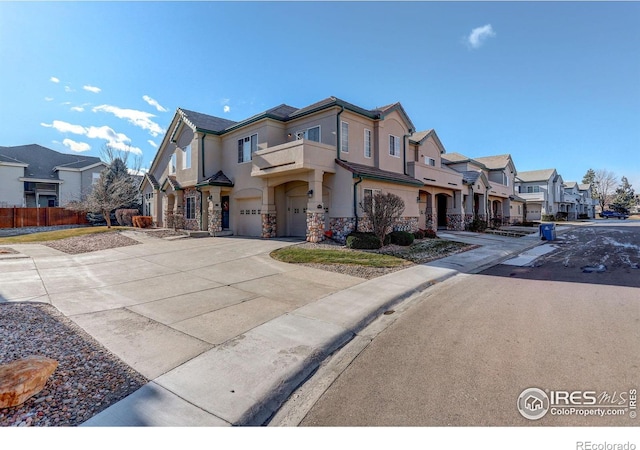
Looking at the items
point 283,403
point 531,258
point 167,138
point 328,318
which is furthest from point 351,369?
point 167,138

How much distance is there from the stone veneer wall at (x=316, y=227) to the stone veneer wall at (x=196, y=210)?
10272 millimetres

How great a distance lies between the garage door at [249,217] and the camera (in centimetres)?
1941

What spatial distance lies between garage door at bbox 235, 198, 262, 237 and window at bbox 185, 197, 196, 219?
4.58m

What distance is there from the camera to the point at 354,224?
1552 centimetres

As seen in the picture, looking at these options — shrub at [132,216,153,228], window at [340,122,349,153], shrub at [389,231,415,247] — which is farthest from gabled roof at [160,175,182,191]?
shrub at [389,231,415,247]

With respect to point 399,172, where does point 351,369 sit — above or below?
below

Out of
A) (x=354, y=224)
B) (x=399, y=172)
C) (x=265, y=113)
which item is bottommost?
(x=354, y=224)

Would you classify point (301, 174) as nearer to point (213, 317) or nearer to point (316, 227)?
point (316, 227)

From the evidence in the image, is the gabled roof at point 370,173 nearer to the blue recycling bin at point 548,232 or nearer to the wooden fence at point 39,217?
the blue recycling bin at point 548,232

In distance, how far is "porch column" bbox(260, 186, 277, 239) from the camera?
60.1 ft

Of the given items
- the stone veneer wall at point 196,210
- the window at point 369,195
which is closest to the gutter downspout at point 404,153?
the window at point 369,195

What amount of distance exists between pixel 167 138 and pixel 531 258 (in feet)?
91.3
